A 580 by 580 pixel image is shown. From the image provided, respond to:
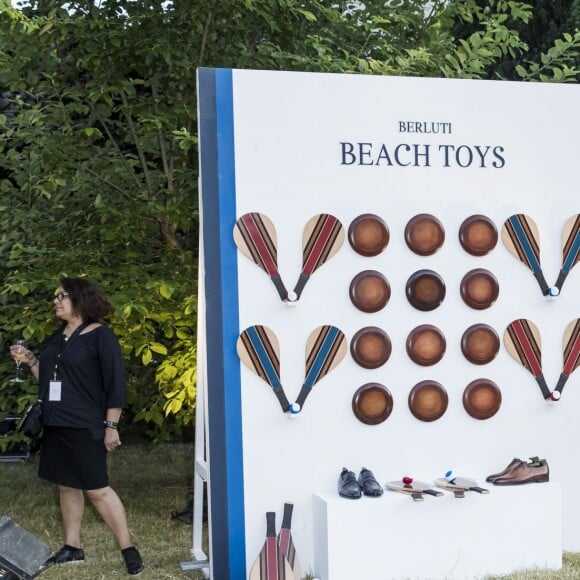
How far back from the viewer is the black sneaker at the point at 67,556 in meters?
4.93

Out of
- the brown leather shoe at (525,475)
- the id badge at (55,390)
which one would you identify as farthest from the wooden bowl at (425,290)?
the id badge at (55,390)

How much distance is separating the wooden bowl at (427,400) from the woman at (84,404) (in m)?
1.38

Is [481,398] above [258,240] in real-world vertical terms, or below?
below

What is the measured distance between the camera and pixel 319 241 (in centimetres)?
451

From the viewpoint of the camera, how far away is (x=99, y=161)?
19.0 ft

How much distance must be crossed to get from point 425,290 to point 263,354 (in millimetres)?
840

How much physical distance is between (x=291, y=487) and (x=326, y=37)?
9.77 feet

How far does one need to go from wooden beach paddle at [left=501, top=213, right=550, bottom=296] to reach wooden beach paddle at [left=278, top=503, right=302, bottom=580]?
5.34ft

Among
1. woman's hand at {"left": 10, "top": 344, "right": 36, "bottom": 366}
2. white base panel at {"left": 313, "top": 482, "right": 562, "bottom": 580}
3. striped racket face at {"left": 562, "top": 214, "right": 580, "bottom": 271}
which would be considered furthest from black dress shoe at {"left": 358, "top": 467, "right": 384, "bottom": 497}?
woman's hand at {"left": 10, "top": 344, "right": 36, "bottom": 366}

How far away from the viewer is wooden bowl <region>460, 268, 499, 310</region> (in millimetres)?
4734

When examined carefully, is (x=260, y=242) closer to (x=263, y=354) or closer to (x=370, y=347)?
(x=263, y=354)

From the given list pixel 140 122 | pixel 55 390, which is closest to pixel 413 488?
pixel 55 390

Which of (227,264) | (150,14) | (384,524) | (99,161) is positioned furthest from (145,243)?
(384,524)

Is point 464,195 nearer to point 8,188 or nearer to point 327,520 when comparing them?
point 327,520
